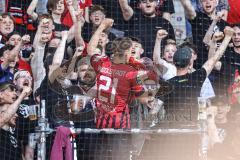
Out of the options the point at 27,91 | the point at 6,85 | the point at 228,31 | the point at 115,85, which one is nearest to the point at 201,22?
the point at 228,31

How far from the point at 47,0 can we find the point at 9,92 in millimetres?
1432

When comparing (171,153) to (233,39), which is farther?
(233,39)

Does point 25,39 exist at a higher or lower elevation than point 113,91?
higher

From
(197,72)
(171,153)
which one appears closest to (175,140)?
(171,153)

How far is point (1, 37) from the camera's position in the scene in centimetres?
937

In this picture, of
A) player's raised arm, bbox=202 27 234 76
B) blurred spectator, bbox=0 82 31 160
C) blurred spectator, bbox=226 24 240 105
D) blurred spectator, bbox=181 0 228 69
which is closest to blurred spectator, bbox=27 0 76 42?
blurred spectator, bbox=0 82 31 160

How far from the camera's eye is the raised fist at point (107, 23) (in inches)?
381

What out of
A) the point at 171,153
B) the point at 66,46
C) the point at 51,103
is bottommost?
the point at 171,153

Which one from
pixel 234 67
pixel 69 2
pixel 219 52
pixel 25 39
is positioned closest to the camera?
pixel 25 39

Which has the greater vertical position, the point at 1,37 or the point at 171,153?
the point at 1,37

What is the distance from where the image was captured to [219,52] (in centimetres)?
988

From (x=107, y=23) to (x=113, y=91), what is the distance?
103 centimetres

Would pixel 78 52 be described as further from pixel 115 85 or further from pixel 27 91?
pixel 27 91

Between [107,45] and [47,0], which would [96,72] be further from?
[47,0]
